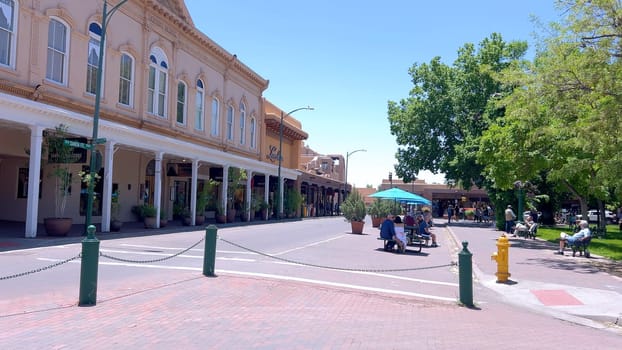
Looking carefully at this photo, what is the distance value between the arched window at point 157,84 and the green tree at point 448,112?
23244mm

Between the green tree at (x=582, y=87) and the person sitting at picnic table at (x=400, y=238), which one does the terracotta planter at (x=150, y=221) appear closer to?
the person sitting at picnic table at (x=400, y=238)

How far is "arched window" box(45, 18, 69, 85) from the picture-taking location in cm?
2003

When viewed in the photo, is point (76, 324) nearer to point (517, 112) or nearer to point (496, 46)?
point (517, 112)

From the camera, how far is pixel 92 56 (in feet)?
73.1

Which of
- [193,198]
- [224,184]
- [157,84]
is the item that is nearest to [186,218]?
[193,198]

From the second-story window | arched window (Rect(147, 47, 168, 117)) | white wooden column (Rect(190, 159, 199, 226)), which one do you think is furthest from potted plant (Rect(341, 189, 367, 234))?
arched window (Rect(147, 47, 168, 117))

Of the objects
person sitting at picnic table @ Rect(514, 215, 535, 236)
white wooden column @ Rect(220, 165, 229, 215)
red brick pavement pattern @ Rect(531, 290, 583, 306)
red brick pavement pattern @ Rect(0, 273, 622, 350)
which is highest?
white wooden column @ Rect(220, 165, 229, 215)

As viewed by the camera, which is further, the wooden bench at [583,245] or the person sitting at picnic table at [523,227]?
Result: the person sitting at picnic table at [523,227]

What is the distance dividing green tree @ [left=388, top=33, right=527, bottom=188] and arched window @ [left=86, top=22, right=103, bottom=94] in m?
27.9

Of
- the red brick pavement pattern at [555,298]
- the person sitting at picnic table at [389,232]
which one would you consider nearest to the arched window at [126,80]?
the person sitting at picnic table at [389,232]

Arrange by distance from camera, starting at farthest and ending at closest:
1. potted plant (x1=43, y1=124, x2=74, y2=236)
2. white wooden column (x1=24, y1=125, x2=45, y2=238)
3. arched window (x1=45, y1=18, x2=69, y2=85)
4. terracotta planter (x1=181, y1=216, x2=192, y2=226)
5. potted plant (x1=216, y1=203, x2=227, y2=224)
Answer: potted plant (x1=216, y1=203, x2=227, y2=224), terracotta planter (x1=181, y1=216, x2=192, y2=226), arched window (x1=45, y1=18, x2=69, y2=85), potted plant (x1=43, y1=124, x2=74, y2=236), white wooden column (x1=24, y1=125, x2=45, y2=238)

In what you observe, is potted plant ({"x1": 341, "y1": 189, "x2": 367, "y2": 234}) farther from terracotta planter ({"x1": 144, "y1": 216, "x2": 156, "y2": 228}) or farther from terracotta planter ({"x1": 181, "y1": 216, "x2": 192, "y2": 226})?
terracotta planter ({"x1": 144, "y1": 216, "x2": 156, "y2": 228})

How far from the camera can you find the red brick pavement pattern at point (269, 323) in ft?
19.9

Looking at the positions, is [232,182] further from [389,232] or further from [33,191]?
[389,232]
